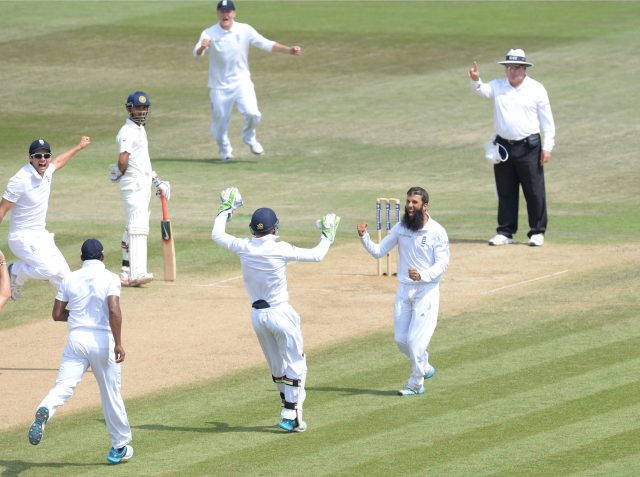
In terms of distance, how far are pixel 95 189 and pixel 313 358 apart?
1213 cm

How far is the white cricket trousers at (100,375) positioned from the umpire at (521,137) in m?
10.4

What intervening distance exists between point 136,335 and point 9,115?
18147mm

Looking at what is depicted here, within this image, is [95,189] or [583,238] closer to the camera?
[583,238]

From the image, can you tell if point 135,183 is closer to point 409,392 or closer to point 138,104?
point 138,104

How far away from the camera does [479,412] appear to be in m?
15.0

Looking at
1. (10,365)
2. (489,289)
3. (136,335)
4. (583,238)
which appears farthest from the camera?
Answer: (583,238)

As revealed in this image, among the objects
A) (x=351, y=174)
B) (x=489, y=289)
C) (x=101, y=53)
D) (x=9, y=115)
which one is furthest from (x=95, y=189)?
(x=101, y=53)

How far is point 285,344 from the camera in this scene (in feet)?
48.4

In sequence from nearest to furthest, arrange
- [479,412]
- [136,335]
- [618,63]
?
[479,412] → [136,335] → [618,63]

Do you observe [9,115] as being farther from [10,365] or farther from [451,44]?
[10,365]

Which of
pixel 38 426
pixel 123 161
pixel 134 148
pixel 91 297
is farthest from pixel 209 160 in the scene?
pixel 38 426

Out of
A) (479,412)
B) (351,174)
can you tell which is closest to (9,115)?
(351,174)

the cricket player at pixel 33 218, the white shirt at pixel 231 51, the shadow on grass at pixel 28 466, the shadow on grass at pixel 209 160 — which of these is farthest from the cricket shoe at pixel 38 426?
the shadow on grass at pixel 209 160

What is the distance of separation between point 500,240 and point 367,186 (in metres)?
5.31
